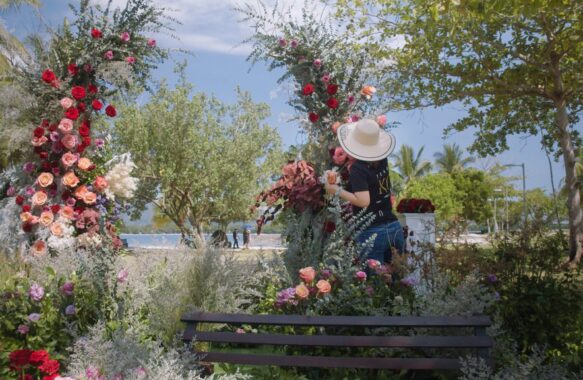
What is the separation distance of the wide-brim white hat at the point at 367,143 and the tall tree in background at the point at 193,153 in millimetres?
17007

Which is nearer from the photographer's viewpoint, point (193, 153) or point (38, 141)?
point (38, 141)

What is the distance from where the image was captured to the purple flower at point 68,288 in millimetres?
3694

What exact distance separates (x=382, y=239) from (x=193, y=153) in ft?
57.9

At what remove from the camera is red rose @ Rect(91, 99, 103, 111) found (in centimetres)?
637

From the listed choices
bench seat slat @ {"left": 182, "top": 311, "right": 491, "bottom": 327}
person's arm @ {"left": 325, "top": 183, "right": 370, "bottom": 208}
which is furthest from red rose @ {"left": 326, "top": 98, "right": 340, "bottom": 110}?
bench seat slat @ {"left": 182, "top": 311, "right": 491, "bottom": 327}

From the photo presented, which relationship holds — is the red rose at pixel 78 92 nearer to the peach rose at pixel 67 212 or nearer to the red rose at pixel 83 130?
the red rose at pixel 83 130

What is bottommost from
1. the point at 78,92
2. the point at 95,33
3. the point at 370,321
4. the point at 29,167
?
the point at 370,321

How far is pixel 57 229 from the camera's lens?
608 cm

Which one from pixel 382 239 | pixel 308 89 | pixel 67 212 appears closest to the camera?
pixel 382 239

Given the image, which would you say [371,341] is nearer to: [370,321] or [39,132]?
[370,321]

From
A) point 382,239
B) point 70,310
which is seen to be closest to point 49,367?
point 70,310

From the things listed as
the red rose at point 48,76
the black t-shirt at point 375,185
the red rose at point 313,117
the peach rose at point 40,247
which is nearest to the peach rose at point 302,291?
the black t-shirt at point 375,185

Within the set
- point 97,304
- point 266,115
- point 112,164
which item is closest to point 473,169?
point 266,115

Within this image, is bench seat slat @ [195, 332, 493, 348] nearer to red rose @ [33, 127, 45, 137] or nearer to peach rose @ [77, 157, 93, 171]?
peach rose @ [77, 157, 93, 171]
